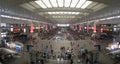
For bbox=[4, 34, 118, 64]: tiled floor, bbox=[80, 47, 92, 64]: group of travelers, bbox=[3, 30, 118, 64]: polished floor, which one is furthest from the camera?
bbox=[80, 47, 92, 64]: group of travelers

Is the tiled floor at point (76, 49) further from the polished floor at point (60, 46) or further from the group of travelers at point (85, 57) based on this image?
the group of travelers at point (85, 57)

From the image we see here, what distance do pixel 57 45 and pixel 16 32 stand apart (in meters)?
10.9

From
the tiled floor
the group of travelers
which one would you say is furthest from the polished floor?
the group of travelers

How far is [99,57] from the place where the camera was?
30047 mm

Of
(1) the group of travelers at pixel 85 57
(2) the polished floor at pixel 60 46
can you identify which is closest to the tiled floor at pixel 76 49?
(2) the polished floor at pixel 60 46

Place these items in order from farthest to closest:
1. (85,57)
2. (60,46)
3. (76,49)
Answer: (60,46)
(76,49)
(85,57)

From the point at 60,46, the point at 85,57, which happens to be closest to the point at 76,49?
the point at 60,46

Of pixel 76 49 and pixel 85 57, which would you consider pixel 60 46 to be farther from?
pixel 85 57

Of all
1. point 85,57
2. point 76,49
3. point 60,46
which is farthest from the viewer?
point 60,46

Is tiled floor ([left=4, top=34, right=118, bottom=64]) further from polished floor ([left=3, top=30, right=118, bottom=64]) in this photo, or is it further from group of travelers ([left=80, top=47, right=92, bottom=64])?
group of travelers ([left=80, top=47, right=92, bottom=64])

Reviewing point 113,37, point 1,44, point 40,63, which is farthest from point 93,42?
point 1,44

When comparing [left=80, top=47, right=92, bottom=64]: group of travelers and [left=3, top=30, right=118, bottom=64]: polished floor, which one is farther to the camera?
[left=80, top=47, right=92, bottom=64]: group of travelers

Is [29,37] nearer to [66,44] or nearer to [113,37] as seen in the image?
[66,44]

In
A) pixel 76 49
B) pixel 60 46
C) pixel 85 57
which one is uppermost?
pixel 60 46
